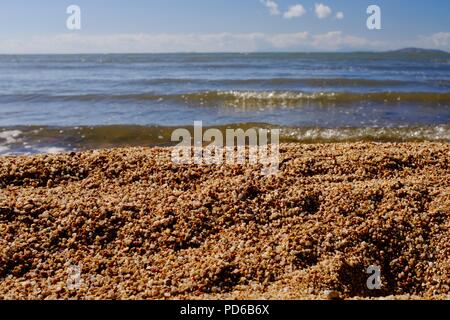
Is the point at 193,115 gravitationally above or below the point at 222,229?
above

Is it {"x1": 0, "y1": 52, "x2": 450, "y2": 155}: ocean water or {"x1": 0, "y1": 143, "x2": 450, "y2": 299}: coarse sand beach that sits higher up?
{"x1": 0, "y1": 52, "x2": 450, "y2": 155}: ocean water

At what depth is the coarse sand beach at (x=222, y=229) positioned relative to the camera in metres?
3.81

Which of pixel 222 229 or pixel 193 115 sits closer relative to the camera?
pixel 222 229

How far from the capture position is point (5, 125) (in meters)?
11.3

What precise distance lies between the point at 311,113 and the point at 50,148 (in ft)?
25.4

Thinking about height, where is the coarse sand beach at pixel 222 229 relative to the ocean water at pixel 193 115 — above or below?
below

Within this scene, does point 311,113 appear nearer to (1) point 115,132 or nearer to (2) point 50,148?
(1) point 115,132

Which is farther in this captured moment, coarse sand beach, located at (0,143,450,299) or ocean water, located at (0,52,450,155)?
ocean water, located at (0,52,450,155)

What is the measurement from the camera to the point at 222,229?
459 centimetres

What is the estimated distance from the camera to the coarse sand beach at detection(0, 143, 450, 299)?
12.5 ft

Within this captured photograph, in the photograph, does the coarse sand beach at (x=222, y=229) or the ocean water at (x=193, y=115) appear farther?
the ocean water at (x=193, y=115)
